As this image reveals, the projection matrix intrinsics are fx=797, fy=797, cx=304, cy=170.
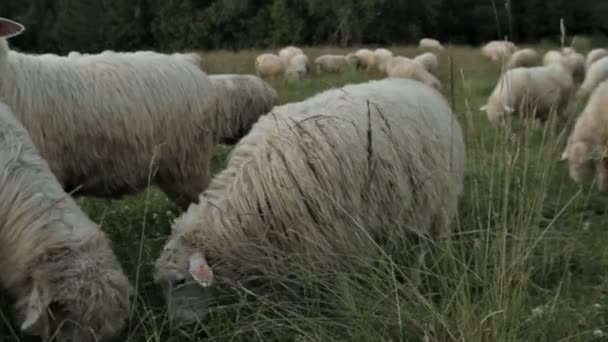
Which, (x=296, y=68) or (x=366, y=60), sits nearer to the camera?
(x=296, y=68)

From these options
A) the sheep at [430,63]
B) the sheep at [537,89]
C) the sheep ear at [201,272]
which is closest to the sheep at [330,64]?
the sheep at [430,63]

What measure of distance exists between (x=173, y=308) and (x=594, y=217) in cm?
388

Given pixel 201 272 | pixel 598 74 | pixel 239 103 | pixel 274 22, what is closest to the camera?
pixel 201 272

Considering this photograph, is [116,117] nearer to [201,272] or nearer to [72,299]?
[201,272]

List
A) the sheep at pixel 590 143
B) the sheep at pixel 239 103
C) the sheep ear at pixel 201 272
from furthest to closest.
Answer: the sheep at pixel 590 143 → the sheep at pixel 239 103 → the sheep ear at pixel 201 272

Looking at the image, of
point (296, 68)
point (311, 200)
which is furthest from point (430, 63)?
point (311, 200)

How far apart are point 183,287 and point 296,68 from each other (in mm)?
14250

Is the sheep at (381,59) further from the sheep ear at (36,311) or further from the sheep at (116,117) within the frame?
the sheep ear at (36,311)

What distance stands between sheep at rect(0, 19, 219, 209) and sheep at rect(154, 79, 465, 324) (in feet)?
3.83

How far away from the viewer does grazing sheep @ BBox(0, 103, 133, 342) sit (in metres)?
3.12

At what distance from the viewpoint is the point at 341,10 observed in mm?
35656

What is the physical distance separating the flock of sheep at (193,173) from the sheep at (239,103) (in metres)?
0.01

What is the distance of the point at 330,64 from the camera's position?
61.9 ft

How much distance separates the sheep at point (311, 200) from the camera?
3.56 metres
